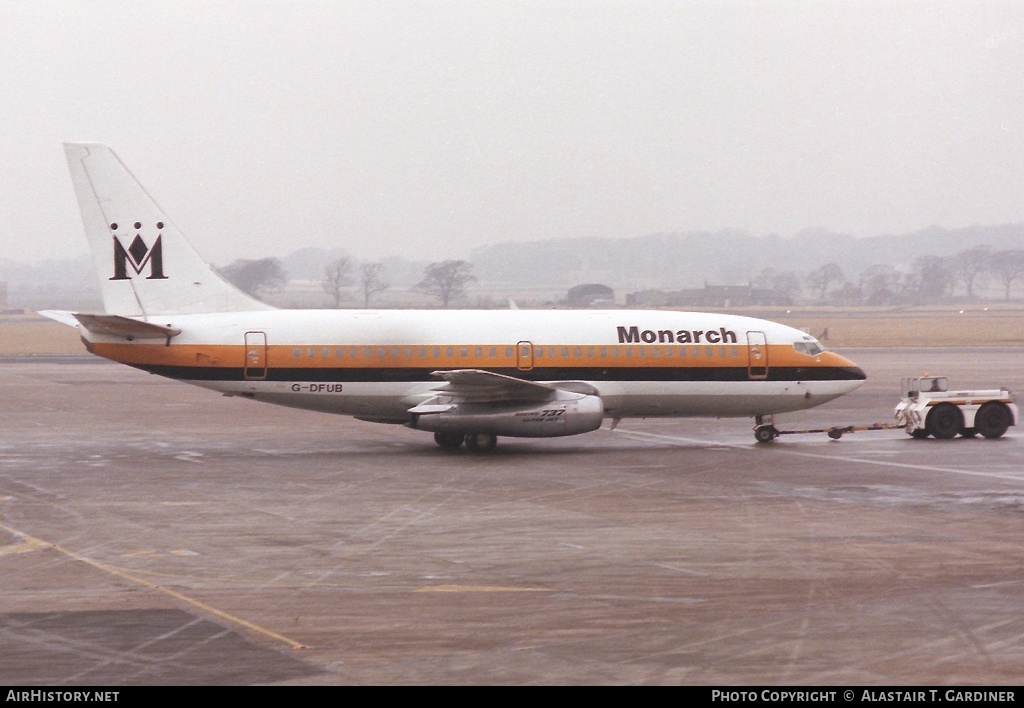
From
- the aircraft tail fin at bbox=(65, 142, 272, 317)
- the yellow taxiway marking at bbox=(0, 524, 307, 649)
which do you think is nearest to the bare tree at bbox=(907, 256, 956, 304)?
the aircraft tail fin at bbox=(65, 142, 272, 317)

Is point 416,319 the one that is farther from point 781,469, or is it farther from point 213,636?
point 213,636

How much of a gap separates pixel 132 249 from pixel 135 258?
0.84ft

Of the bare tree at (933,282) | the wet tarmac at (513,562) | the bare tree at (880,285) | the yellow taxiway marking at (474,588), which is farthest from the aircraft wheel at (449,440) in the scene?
the bare tree at (933,282)

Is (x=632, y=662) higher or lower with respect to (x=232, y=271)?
lower

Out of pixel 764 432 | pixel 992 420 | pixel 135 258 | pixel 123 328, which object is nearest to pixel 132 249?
pixel 135 258

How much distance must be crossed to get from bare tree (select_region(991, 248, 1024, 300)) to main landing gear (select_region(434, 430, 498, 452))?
162m

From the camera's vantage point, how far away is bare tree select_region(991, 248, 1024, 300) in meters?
175

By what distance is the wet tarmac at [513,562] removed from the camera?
508 inches

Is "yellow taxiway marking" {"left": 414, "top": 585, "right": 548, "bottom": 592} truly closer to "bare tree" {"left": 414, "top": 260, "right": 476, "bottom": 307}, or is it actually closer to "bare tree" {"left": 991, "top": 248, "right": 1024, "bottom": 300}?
"bare tree" {"left": 414, "top": 260, "right": 476, "bottom": 307}

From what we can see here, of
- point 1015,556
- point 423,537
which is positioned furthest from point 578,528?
point 1015,556

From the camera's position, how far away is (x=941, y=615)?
48.3 ft

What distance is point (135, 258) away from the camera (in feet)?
104
